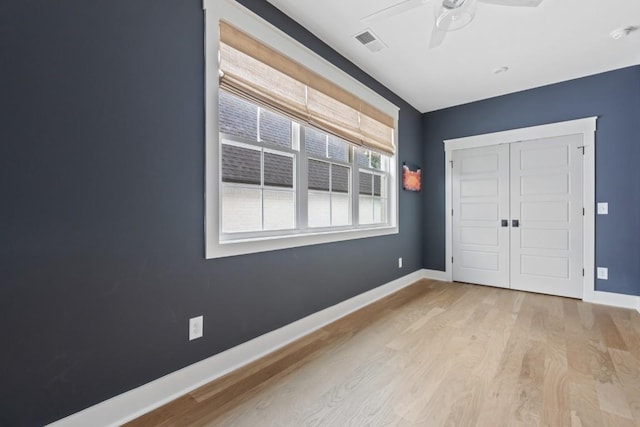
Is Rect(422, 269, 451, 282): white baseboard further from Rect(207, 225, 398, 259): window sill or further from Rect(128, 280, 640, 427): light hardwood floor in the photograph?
Rect(207, 225, 398, 259): window sill

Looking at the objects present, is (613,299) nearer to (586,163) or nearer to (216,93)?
(586,163)

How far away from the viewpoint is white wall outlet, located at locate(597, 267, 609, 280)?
3.37m

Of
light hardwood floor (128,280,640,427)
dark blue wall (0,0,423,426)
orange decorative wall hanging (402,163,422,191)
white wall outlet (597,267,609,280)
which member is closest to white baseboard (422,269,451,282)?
orange decorative wall hanging (402,163,422,191)

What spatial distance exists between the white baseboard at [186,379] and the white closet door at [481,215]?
263 centimetres

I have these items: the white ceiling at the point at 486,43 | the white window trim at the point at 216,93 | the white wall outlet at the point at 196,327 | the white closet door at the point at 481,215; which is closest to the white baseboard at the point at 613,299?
the white closet door at the point at 481,215

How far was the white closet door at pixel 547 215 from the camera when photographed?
11.7 ft

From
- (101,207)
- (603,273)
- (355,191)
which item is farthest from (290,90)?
(603,273)

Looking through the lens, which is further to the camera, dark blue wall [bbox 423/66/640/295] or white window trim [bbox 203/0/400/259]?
dark blue wall [bbox 423/66/640/295]

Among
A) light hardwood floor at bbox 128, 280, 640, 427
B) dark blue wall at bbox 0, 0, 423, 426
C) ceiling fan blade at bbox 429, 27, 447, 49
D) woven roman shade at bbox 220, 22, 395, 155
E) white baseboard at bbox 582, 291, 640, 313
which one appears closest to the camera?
dark blue wall at bbox 0, 0, 423, 426

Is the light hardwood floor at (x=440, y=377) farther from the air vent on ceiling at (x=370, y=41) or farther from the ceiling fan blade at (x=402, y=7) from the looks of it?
the air vent on ceiling at (x=370, y=41)

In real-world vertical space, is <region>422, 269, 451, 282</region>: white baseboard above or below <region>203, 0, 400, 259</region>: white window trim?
below

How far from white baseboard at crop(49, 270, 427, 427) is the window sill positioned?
2.19ft

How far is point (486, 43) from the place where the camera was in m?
2.79

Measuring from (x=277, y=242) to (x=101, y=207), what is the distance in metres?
1.18
